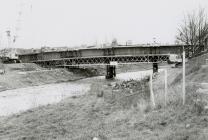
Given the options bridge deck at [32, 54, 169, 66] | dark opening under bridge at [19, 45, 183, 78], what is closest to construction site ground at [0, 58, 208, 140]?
dark opening under bridge at [19, 45, 183, 78]

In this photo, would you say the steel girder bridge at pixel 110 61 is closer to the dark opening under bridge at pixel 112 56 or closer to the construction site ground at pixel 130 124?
the dark opening under bridge at pixel 112 56

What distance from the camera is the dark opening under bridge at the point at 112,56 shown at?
71.8 m

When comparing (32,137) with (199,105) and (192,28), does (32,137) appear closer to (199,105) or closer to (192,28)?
(199,105)

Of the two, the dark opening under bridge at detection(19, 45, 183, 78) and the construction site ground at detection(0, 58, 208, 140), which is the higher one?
the dark opening under bridge at detection(19, 45, 183, 78)

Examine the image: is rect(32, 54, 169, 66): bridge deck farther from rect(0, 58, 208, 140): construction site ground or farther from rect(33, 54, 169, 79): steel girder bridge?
rect(0, 58, 208, 140): construction site ground

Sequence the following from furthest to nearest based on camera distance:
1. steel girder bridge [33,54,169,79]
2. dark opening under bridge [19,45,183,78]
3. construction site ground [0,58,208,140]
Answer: steel girder bridge [33,54,169,79] < dark opening under bridge [19,45,183,78] < construction site ground [0,58,208,140]

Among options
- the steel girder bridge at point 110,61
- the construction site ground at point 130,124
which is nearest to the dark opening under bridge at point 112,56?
the steel girder bridge at point 110,61

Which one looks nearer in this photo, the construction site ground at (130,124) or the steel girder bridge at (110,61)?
the construction site ground at (130,124)

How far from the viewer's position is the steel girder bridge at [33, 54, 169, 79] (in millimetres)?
72588

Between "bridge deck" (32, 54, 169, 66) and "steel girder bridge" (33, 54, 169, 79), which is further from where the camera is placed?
"bridge deck" (32, 54, 169, 66)

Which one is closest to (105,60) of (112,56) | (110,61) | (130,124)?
(110,61)

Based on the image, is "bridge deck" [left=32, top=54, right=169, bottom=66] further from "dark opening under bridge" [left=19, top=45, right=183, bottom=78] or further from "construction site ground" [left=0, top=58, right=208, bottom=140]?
"construction site ground" [left=0, top=58, right=208, bottom=140]

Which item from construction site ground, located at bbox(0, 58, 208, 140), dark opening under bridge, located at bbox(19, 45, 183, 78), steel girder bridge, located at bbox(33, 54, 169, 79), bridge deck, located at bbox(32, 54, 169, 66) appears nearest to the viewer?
construction site ground, located at bbox(0, 58, 208, 140)

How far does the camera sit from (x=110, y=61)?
74.1 m
